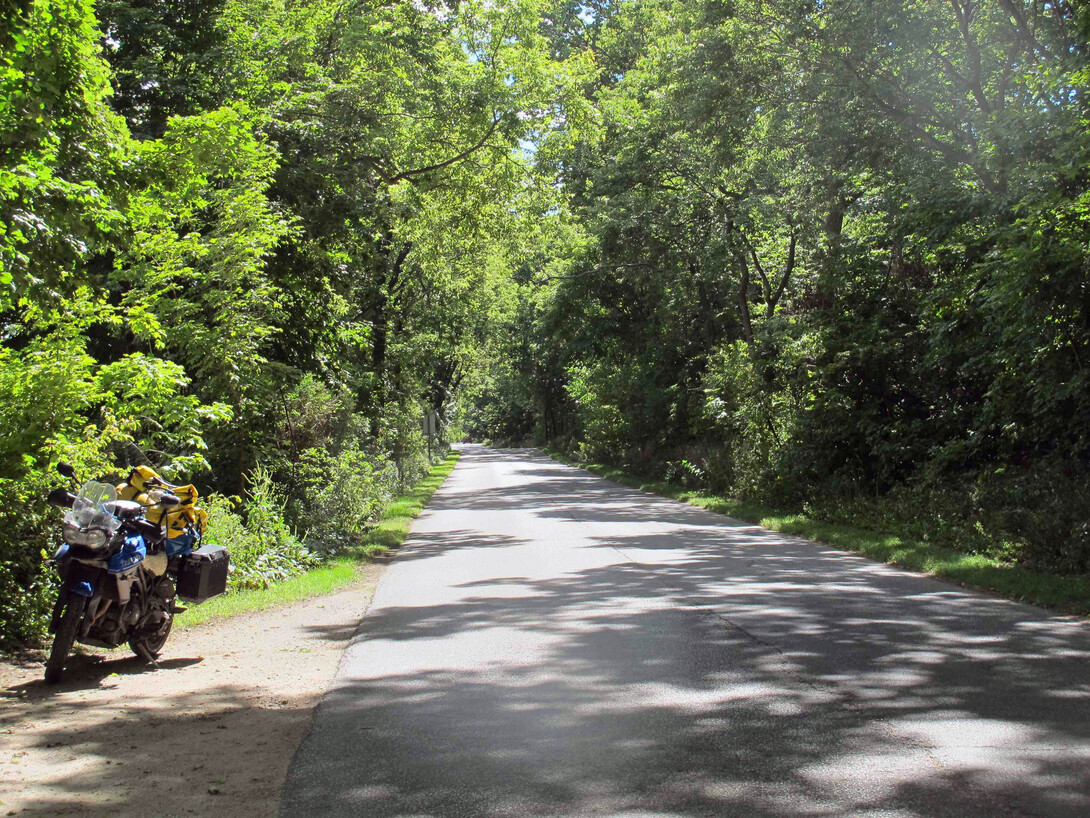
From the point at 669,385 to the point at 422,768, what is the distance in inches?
1211

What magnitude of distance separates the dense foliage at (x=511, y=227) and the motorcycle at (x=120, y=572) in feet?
3.18

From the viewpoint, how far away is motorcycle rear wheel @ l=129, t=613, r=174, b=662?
24.0 feet

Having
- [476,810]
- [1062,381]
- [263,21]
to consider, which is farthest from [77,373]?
[1062,381]

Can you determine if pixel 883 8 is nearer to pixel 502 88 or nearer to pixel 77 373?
pixel 502 88

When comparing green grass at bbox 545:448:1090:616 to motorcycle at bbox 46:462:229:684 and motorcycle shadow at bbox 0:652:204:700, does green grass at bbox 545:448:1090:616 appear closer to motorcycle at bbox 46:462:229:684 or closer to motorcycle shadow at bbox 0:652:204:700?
motorcycle at bbox 46:462:229:684

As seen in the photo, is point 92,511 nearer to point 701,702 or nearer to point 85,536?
point 85,536

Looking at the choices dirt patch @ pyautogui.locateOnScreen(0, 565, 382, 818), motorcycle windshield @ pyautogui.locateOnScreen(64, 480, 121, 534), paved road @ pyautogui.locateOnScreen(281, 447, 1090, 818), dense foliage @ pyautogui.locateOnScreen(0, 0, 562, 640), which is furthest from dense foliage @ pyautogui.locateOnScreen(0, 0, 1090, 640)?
paved road @ pyautogui.locateOnScreen(281, 447, 1090, 818)

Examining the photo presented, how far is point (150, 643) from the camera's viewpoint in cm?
747

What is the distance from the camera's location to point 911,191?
1650 centimetres

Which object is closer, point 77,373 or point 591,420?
point 77,373

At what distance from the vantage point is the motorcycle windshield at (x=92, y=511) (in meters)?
6.47

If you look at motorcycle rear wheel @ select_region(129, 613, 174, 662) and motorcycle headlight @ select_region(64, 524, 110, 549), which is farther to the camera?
motorcycle rear wheel @ select_region(129, 613, 174, 662)

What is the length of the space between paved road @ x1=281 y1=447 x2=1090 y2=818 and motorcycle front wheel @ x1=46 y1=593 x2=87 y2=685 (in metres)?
1.86

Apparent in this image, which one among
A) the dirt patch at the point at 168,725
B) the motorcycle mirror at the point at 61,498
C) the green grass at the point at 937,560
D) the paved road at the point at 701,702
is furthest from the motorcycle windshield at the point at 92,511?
the green grass at the point at 937,560
